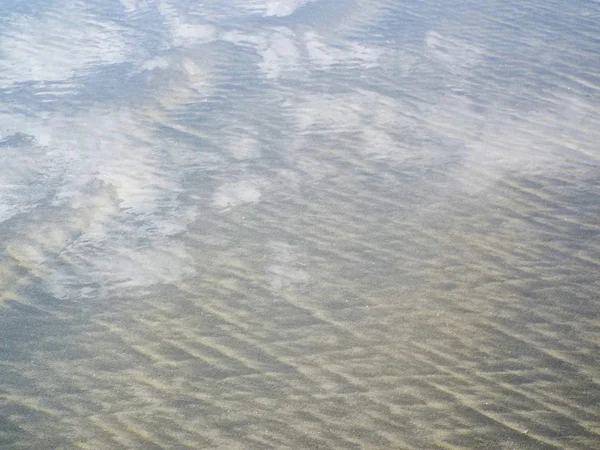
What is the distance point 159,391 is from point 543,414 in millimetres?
1891

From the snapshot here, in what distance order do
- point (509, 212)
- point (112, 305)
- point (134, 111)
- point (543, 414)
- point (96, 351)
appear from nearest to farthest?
point (543, 414), point (96, 351), point (112, 305), point (509, 212), point (134, 111)

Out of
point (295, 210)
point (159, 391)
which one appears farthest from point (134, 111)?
point (159, 391)

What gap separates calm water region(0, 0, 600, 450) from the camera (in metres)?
3.08

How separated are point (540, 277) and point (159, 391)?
88.5 inches

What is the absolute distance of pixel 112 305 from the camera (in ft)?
12.1

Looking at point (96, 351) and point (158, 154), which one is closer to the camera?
point (96, 351)

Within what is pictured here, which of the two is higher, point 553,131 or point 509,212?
point 553,131

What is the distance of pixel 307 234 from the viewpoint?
413cm

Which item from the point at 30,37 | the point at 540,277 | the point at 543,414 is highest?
the point at 30,37

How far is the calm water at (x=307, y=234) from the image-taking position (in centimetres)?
308

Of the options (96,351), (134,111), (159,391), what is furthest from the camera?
(134,111)

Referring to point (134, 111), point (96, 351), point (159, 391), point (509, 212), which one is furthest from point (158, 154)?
point (509, 212)

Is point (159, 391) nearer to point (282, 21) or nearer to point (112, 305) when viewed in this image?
point (112, 305)

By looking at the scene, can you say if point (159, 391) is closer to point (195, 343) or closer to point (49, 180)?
point (195, 343)
